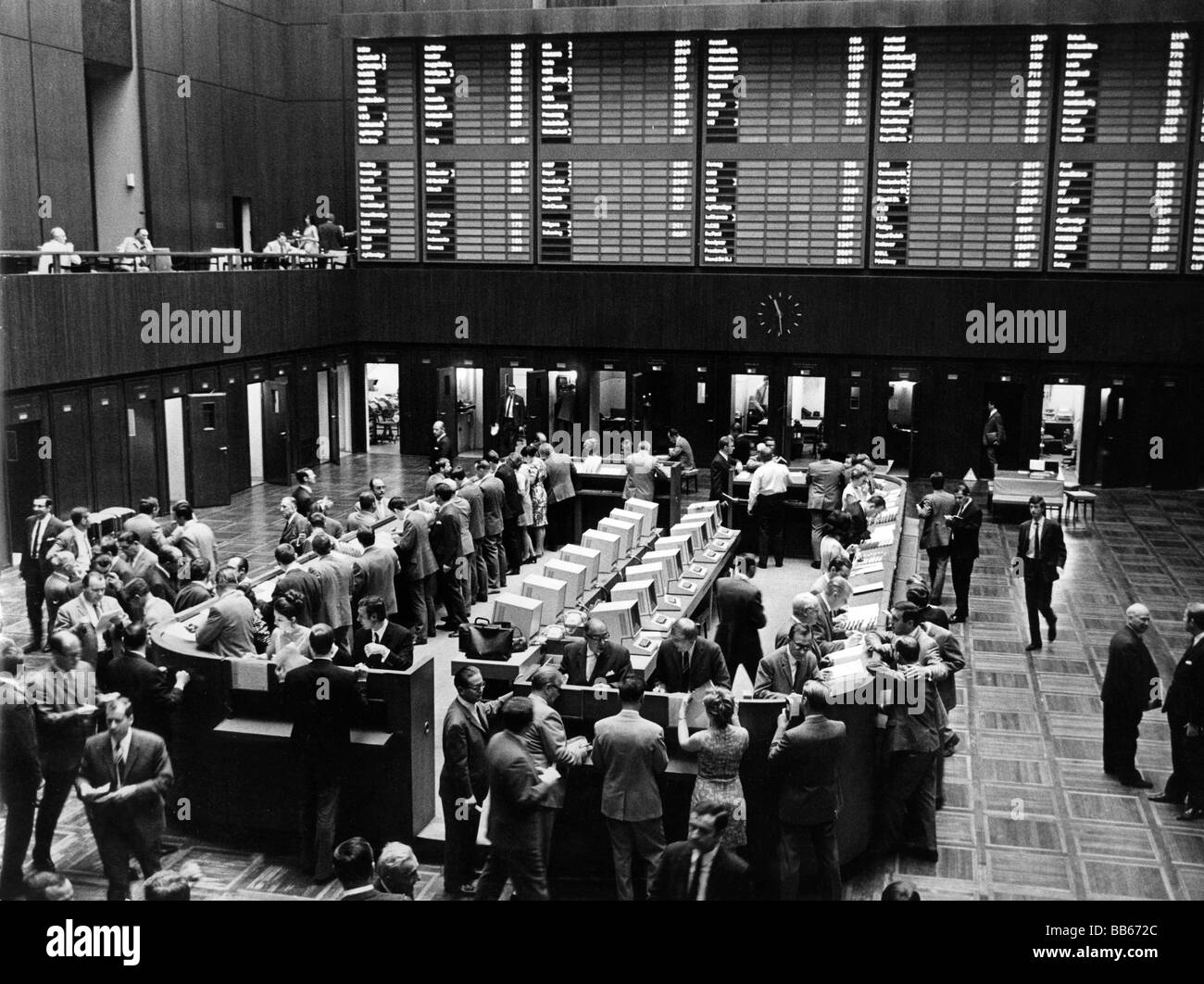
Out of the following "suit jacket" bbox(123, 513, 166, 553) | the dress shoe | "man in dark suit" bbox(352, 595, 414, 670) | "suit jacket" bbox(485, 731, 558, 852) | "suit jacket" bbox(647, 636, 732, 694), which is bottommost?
the dress shoe

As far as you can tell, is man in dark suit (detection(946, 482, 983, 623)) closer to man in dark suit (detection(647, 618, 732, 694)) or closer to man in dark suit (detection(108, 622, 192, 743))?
man in dark suit (detection(647, 618, 732, 694))

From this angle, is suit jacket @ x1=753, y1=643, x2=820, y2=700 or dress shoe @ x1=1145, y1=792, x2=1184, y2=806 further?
dress shoe @ x1=1145, y1=792, x2=1184, y2=806

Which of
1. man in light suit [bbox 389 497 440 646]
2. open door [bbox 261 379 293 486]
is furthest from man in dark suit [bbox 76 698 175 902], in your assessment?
open door [bbox 261 379 293 486]

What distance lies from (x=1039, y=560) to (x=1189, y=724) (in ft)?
11.0

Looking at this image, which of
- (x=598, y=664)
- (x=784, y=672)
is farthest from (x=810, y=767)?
(x=598, y=664)

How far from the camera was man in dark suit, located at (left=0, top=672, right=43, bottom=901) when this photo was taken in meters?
6.89

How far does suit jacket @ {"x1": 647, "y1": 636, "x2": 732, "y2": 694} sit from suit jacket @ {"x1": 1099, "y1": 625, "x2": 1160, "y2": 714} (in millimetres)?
2813

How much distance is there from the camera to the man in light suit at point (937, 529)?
1270 centimetres

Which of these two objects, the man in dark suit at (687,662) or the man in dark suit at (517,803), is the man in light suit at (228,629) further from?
the man in dark suit at (687,662)

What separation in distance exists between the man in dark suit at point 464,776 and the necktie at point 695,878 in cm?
129

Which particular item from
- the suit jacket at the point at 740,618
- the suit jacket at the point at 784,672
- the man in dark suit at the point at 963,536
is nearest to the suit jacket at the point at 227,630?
the suit jacket at the point at 784,672

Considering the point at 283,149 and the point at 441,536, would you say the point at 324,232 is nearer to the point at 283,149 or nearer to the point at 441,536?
the point at 283,149

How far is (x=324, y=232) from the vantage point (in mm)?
21656
